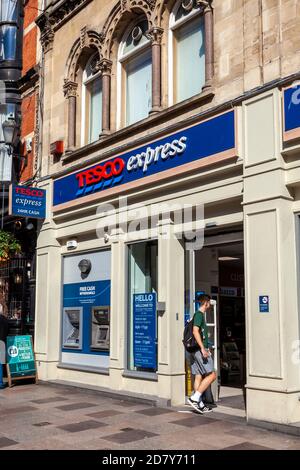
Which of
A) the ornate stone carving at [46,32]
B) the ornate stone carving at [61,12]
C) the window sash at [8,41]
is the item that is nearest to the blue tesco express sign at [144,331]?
the ornate stone carving at [61,12]

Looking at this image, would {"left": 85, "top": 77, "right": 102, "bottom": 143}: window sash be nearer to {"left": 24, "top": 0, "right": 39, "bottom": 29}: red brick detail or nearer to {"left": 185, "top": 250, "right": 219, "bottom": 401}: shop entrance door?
{"left": 24, "top": 0, "right": 39, "bottom": 29}: red brick detail

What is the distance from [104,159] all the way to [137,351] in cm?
416

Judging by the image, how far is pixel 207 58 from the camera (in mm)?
9633

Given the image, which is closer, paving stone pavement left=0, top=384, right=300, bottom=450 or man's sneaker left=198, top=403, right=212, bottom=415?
paving stone pavement left=0, top=384, right=300, bottom=450

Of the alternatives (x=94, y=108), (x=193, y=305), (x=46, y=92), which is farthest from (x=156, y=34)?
(x=193, y=305)

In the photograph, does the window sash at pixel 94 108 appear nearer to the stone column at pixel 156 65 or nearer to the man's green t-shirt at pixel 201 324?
the stone column at pixel 156 65

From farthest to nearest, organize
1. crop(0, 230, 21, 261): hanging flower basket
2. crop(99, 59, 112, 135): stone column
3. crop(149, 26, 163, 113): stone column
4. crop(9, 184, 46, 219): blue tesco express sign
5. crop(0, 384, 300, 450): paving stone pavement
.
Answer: crop(0, 230, 21, 261): hanging flower basket → crop(9, 184, 46, 219): blue tesco express sign → crop(99, 59, 112, 135): stone column → crop(149, 26, 163, 113): stone column → crop(0, 384, 300, 450): paving stone pavement

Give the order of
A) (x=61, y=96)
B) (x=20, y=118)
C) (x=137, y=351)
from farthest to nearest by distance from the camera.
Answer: (x=20, y=118) < (x=61, y=96) < (x=137, y=351)

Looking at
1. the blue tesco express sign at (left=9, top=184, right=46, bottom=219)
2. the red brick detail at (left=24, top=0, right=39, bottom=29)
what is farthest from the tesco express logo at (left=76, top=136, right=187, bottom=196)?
the red brick detail at (left=24, top=0, right=39, bottom=29)

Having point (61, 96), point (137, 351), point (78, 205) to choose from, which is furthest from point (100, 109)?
point (137, 351)

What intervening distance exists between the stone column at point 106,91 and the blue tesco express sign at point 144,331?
3915 millimetres

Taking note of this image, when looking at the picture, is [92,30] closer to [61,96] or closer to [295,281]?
[61,96]

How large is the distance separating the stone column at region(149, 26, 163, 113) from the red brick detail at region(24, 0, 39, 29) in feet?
20.3

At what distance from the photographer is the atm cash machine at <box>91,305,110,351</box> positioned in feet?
38.9
